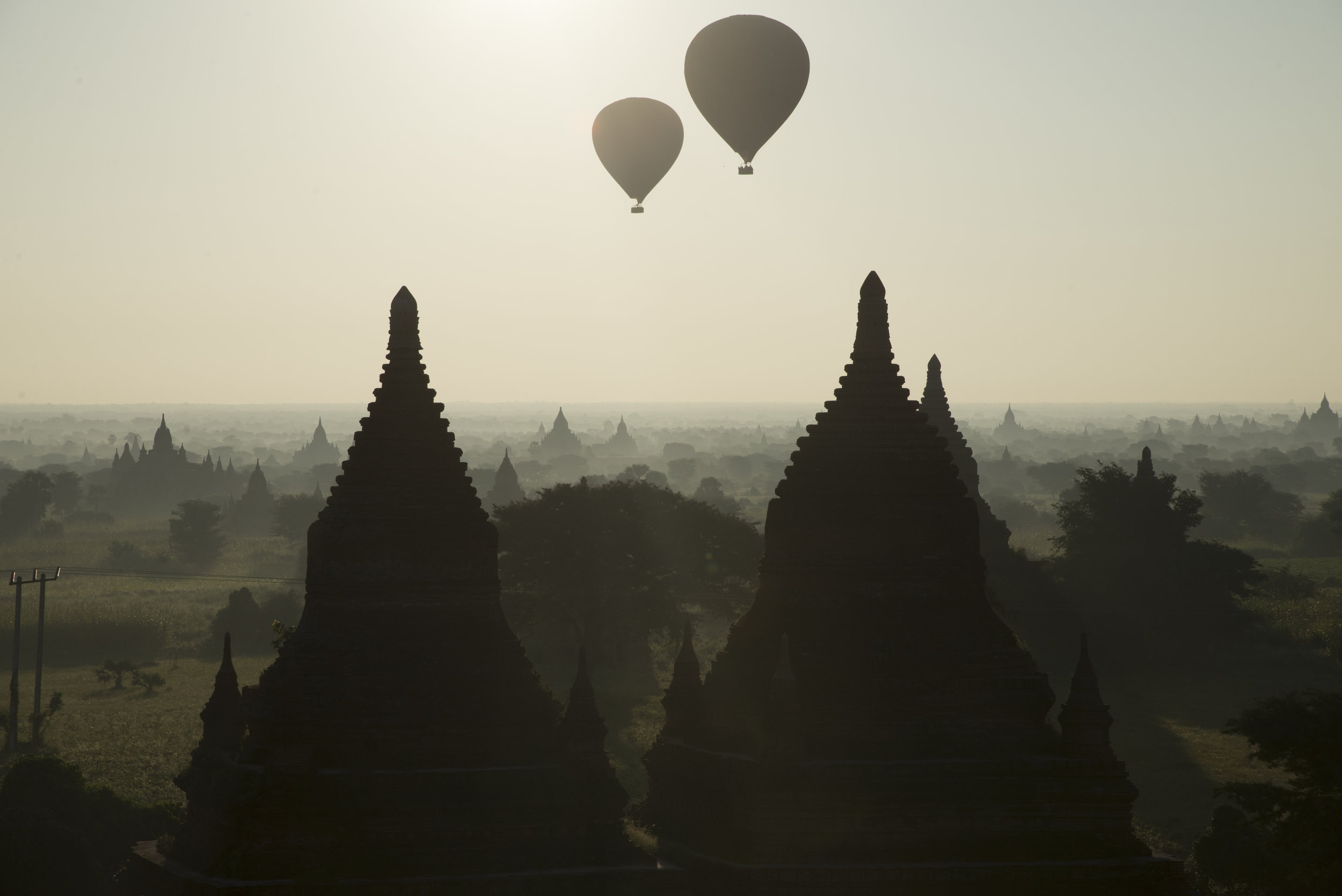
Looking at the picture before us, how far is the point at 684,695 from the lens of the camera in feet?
46.9

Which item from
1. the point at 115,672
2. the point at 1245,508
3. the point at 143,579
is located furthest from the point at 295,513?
the point at 1245,508

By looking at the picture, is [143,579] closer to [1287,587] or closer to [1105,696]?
[1105,696]

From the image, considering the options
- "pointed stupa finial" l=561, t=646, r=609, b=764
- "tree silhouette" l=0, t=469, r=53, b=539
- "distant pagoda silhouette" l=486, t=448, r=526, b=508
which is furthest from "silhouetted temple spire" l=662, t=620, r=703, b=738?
"tree silhouette" l=0, t=469, r=53, b=539

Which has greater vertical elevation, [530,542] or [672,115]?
[672,115]

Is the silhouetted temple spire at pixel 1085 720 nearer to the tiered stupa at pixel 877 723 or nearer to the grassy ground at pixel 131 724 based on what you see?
the tiered stupa at pixel 877 723

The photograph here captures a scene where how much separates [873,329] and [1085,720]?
4460 mm

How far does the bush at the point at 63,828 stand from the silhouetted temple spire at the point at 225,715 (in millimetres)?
7652

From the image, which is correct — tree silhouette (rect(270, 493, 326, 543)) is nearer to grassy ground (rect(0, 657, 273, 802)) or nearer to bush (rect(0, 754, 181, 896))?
grassy ground (rect(0, 657, 273, 802))

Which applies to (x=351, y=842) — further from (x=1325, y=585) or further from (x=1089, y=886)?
(x=1325, y=585)

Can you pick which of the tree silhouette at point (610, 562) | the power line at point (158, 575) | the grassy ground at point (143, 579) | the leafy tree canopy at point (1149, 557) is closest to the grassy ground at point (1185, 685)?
the leafy tree canopy at point (1149, 557)

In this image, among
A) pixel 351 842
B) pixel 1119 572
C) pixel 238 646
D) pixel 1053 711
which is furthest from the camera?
pixel 238 646

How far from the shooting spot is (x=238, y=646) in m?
54.0

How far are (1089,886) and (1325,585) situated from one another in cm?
5926

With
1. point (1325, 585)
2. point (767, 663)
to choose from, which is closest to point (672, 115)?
point (767, 663)
